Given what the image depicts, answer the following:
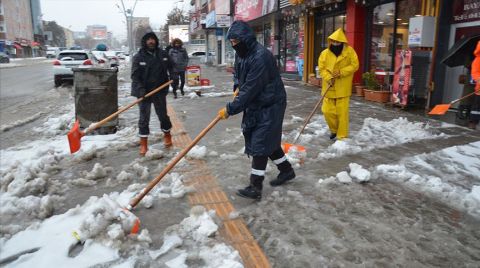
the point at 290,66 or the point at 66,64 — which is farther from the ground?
the point at 66,64

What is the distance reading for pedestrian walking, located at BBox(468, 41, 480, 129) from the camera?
22.1ft

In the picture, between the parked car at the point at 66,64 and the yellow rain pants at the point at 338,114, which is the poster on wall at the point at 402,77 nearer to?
the yellow rain pants at the point at 338,114

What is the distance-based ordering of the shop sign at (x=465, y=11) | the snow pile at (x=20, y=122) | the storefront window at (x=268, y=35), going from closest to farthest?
1. the snow pile at (x=20, y=122)
2. the shop sign at (x=465, y=11)
3. the storefront window at (x=268, y=35)

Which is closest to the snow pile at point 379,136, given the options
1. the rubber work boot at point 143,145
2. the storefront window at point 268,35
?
the rubber work boot at point 143,145

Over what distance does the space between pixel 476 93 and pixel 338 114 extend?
2478 mm

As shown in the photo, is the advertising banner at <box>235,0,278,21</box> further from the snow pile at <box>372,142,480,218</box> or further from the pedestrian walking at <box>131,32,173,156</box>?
the snow pile at <box>372,142,480,218</box>

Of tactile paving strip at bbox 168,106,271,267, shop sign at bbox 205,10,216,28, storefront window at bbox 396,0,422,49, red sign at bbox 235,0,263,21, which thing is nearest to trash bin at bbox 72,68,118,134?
tactile paving strip at bbox 168,106,271,267

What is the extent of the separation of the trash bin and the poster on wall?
252 inches

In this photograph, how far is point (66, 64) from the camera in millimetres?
17875

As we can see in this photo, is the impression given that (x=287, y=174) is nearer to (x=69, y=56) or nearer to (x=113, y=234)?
(x=113, y=234)

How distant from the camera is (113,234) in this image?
131 inches

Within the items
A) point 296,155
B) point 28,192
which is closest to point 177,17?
point 296,155

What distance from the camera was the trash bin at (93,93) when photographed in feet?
23.5

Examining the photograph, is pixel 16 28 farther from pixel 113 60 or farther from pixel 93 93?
pixel 93 93
